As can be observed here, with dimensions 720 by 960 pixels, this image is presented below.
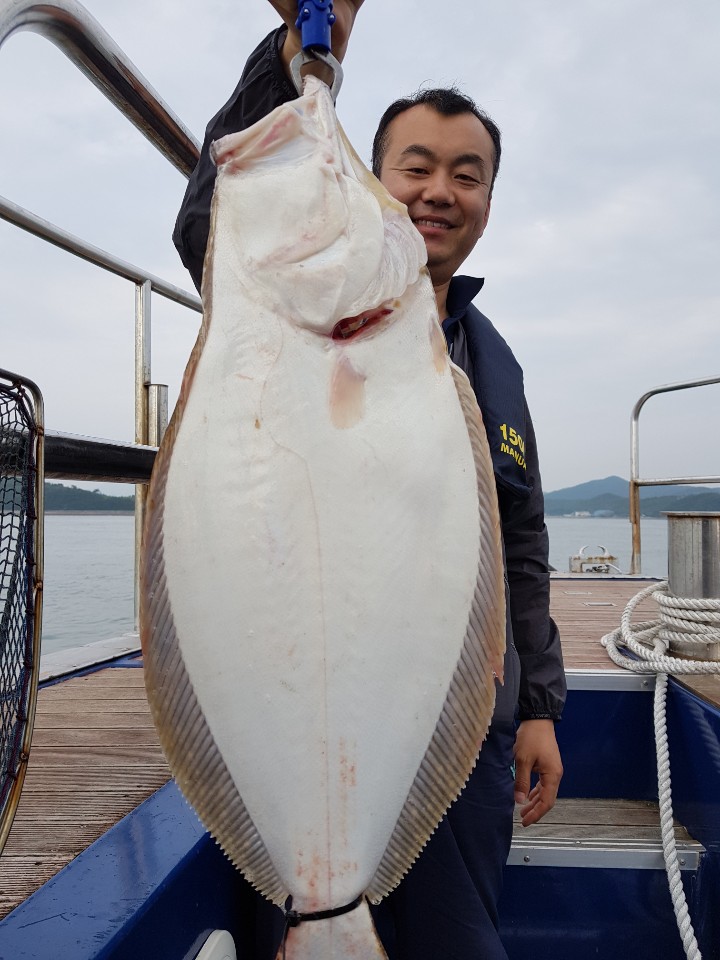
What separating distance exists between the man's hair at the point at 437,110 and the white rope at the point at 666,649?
176cm

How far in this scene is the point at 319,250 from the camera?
1.10 meters

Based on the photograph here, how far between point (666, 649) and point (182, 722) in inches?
87.4

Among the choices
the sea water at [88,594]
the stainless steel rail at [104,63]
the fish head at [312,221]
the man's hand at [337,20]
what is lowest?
the sea water at [88,594]

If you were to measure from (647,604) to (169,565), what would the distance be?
4.07m

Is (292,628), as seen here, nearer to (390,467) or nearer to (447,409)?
(390,467)

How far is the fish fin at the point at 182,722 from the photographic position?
3.30ft

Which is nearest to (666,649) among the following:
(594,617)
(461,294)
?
(594,617)

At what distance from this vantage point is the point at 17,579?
980mm

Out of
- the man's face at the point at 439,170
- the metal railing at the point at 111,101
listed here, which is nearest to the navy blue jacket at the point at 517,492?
the man's face at the point at 439,170

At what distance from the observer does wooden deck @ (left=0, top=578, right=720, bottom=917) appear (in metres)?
1.35

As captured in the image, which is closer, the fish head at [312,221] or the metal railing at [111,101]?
the metal railing at [111,101]

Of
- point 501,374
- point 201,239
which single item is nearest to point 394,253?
point 201,239

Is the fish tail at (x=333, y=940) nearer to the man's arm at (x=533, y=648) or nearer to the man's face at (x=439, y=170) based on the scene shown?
the man's arm at (x=533, y=648)

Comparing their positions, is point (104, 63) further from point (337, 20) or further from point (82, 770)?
point (82, 770)
